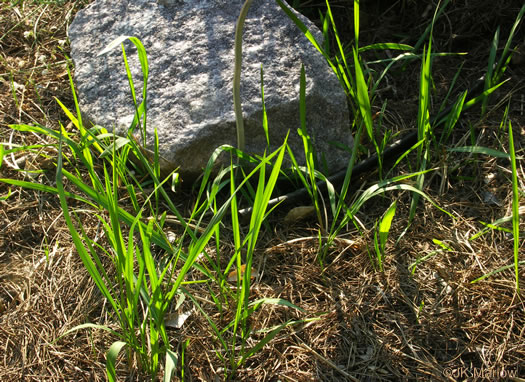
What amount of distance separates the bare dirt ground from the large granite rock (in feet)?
0.67

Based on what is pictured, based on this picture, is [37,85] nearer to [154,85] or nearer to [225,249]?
[154,85]

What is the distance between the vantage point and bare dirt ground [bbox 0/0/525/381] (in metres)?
1.22

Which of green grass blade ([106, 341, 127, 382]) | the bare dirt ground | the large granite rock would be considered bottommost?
the bare dirt ground

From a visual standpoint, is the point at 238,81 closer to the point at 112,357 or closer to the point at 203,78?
the point at 203,78

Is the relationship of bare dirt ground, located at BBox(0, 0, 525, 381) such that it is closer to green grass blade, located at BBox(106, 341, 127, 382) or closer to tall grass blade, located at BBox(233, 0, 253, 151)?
green grass blade, located at BBox(106, 341, 127, 382)

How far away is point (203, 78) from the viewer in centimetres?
163

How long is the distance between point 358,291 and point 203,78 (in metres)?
0.80

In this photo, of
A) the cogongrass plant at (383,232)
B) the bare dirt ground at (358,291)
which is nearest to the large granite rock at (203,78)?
the bare dirt ground at (358,291)

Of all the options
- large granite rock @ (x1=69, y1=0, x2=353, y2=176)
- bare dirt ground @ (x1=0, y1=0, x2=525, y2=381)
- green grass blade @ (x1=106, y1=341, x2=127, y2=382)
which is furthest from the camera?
large granite rock @ (x1=69, y1=0, x2=353, y2=176)

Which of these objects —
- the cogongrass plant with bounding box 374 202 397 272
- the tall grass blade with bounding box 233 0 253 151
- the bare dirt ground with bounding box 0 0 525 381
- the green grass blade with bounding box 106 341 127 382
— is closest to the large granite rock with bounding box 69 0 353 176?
the tall grass blade with bounding box 233 0 253 151

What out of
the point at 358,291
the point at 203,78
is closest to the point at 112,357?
the point at 358,291

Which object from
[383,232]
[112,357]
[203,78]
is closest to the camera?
[112,357]

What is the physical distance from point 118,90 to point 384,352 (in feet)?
3.69

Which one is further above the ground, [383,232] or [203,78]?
[203,78]
